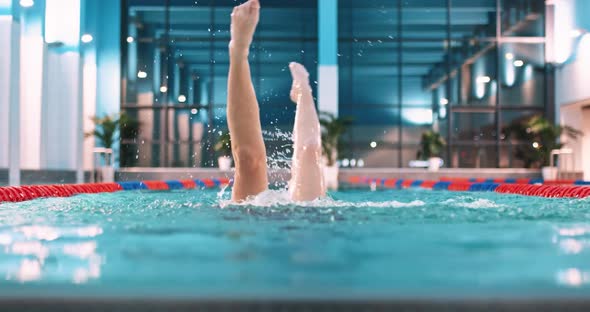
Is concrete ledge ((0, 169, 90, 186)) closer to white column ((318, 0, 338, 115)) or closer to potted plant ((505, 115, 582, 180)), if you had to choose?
white column ((318, 0, 338, 115))

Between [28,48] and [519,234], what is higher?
[28,48]

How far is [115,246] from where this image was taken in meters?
2.05

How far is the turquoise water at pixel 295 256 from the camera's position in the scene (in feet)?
4.35

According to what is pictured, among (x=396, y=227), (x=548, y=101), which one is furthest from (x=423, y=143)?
(x=396, y=227)

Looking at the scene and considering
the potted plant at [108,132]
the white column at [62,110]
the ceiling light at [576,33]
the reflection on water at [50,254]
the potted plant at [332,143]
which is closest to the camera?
the reflection on water at [50,254]

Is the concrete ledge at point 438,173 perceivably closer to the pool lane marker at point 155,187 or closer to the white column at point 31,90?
the pool lane marker at point 155,187

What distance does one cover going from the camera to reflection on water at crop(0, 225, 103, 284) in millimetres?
1501

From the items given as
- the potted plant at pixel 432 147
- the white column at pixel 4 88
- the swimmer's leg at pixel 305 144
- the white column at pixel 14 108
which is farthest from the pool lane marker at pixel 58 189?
the potted plant at pixel 432 147

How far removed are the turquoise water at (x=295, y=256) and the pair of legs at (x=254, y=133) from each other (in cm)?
70

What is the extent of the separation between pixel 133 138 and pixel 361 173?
671cm

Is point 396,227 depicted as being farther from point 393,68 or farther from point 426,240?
point 393,68

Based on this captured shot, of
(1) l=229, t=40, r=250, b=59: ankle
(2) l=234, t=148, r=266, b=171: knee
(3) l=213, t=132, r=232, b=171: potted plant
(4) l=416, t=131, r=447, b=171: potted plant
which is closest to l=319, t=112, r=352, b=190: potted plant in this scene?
(4) l=416, t=131, r=447, b=171: potted plant

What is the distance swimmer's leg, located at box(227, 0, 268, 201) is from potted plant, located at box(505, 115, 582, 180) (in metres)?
13.4

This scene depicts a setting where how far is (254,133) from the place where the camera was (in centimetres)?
378
